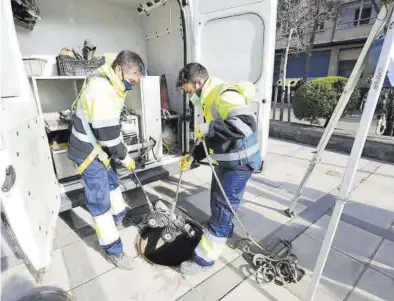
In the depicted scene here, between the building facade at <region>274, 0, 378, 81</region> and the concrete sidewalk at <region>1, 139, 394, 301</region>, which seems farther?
the building facade at <region>274, 0, 378, 81</region>

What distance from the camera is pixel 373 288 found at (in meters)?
1.88

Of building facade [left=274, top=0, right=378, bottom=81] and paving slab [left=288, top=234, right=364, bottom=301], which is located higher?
building facade [left=274, top=0, right=378, bottom=81]

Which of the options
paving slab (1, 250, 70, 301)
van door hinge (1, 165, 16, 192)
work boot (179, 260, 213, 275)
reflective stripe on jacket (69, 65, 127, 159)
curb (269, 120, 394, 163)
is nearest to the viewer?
van door hinge (1, 165, 16, 192)

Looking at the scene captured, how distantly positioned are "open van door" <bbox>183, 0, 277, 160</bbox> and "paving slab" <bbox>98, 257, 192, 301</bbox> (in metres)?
1.87

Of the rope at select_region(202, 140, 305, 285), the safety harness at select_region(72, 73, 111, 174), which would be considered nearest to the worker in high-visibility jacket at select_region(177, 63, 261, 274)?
the rope at select_region(202, 140, 305, 285)

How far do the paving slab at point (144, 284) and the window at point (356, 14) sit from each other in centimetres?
1896

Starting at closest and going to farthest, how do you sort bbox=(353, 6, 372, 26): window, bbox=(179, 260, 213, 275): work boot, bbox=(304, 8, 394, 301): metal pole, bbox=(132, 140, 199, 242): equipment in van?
bbox=(304, 8, 394, 301): metal pole < bbox=(179, 260, 213, 275): work boot < bbox=(132, 140, 199, 242): equipment in van < bbox=(353, 6, 372, 26): window

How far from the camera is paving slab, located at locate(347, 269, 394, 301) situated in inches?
71.2

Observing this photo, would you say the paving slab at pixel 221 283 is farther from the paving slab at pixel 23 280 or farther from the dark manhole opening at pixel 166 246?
the paving slab at pixel 23 280

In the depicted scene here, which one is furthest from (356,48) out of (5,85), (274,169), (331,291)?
(5,85)

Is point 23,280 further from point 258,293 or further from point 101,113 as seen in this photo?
point 258,293

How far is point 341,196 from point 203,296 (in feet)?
3.94

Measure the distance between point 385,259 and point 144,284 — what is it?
2080 millimetres

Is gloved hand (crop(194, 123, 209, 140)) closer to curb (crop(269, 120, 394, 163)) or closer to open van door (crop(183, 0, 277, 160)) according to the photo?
open van door (crop(183, 0, 277, 160))
